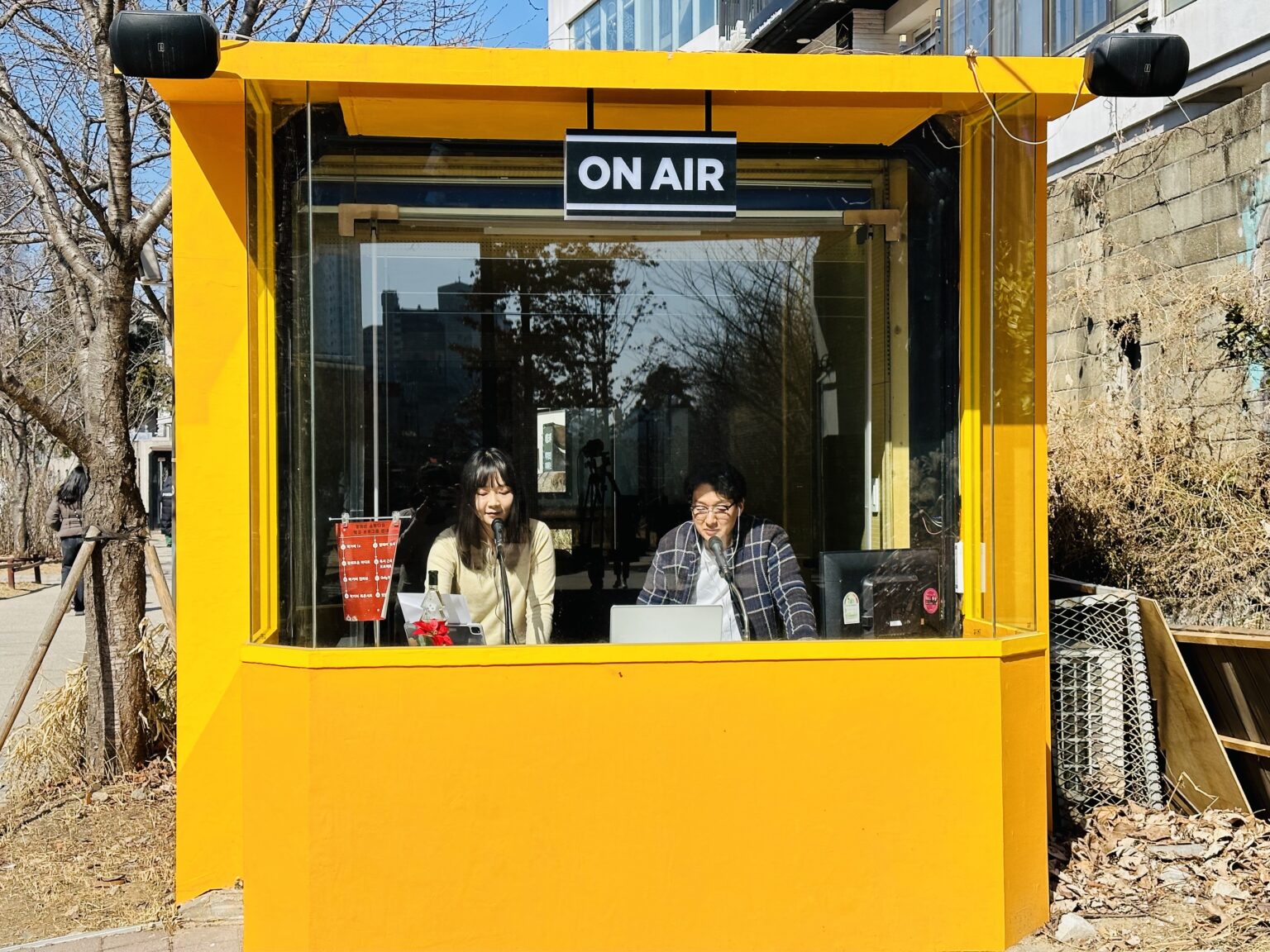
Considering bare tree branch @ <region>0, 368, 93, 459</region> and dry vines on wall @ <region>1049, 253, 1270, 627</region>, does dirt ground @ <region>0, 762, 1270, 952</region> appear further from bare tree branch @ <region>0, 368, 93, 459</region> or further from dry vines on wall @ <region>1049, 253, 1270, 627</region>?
dry vines on wall @ <region>1049, 253, 1270, 627</region>

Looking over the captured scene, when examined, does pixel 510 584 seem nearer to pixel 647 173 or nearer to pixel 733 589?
pixel 733 589

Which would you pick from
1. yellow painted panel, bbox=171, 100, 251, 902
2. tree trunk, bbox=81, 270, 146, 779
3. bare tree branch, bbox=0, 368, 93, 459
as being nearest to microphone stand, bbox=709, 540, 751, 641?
yellow painted panel, bbox=171, 100, 251, 902

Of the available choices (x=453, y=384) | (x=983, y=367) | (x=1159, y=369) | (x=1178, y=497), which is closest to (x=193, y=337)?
(x=453, y=384)

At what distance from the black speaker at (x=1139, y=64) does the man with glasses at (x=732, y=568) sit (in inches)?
82.5

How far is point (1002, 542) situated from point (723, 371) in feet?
4.76

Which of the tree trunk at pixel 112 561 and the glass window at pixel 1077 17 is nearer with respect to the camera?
the tree trunk at pixel 112 561

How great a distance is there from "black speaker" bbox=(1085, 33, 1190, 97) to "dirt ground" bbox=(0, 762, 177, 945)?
→ 4.66 meters

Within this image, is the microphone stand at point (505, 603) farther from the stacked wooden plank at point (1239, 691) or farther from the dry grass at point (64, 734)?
the stacked wooden plank at point (1239, 691)

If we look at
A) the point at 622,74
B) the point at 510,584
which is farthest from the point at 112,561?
the point at 622,74

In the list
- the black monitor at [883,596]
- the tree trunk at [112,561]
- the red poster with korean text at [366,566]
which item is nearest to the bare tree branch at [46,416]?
the tree trunk at [112,561]

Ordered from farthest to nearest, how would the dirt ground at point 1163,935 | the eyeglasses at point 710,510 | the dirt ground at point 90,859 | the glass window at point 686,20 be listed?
the glass window at point 686,20
the eyeglasses at point 710,510
the dirt ground at point 90,859
the dirt ground at point 1163,935

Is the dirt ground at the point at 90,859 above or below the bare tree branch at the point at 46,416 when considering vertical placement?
below

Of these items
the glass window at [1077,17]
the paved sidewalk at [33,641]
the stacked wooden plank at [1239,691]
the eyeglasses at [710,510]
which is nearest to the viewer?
the eyeglasses at [710,510]

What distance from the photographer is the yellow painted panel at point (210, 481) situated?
4887 mm
